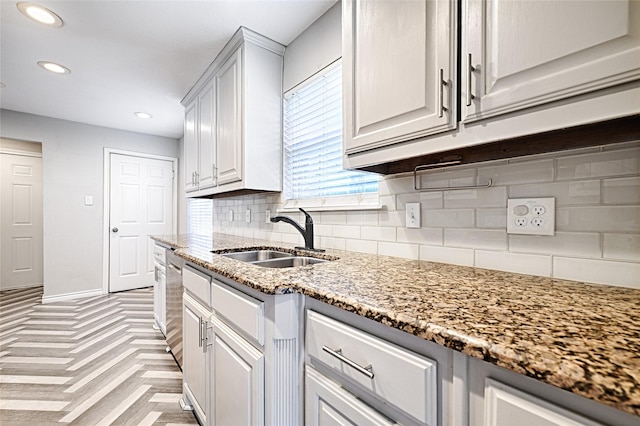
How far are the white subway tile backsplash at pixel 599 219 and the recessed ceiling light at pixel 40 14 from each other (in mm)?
2767

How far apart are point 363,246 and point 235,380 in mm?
841

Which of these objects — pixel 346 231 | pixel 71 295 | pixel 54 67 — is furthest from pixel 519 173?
pixel 71 295

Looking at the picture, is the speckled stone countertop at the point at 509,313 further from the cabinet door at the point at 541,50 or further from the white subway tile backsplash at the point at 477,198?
the cabinet door at the point at 541,50

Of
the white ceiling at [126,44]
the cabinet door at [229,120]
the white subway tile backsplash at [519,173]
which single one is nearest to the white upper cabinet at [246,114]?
the cabinet door at [229,120]

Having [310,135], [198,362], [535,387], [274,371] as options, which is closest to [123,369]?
[198,362]

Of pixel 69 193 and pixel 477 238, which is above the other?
pixel 69 193

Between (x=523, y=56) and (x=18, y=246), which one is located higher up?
(x=523, y=56)

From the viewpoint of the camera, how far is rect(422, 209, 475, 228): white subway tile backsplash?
3.66 ft

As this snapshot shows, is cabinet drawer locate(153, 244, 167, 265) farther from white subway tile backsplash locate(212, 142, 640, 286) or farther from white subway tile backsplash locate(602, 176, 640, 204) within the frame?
white subway tile backsplash locate(602, 176, 640, 204)

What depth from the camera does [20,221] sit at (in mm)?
4332

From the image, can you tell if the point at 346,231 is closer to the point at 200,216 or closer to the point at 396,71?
the point at 396,71

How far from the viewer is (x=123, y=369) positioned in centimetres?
213

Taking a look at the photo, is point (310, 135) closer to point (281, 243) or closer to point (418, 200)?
point (281, 243)

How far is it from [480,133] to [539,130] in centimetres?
14
